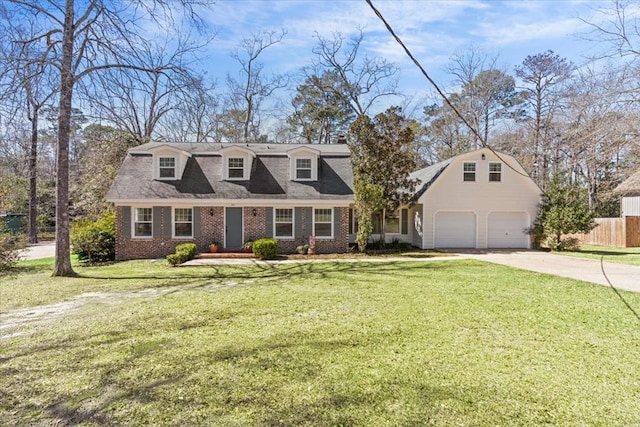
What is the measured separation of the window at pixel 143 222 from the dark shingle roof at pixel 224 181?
71 cm

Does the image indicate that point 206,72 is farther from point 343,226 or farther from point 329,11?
point 343,226

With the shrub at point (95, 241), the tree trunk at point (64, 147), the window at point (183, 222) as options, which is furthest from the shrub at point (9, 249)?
the window at point (183, 222)

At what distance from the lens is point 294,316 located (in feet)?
20.2

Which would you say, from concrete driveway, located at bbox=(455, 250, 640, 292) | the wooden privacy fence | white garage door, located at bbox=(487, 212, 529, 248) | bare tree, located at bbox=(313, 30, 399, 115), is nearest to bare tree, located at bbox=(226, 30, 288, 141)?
bare tree, located at bbox=(313, 30, 399, 115)

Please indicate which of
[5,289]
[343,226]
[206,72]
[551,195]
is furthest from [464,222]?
[5,289]

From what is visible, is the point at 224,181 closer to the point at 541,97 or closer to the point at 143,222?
the point at 143,222

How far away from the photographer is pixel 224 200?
15.4 meters

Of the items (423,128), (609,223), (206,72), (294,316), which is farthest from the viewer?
(423,128)

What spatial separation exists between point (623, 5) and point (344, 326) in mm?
11850

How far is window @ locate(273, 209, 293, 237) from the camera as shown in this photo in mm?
16000

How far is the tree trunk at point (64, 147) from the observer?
29.6ft

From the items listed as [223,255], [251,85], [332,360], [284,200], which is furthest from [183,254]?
[251,85]

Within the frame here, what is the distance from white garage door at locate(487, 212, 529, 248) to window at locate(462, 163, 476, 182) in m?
2.09

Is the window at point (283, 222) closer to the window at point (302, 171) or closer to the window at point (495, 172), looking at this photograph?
the window at point (302, 171)
